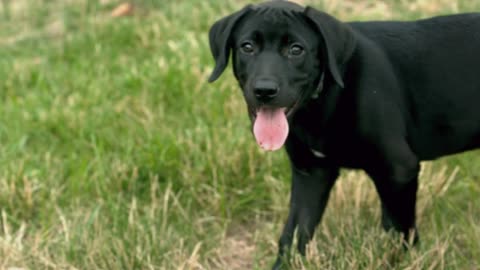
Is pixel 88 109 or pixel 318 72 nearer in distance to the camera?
pixel 318 72

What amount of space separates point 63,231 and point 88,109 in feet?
5.03

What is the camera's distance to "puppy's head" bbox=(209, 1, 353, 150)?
3422 millimetres

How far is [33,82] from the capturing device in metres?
6.47

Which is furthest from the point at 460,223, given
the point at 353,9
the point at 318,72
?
the point at 353,9

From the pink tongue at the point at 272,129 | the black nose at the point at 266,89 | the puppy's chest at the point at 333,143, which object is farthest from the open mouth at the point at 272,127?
the puppy's chest at the point at 333,143

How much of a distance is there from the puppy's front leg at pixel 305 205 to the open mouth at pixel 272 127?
0.52 metres

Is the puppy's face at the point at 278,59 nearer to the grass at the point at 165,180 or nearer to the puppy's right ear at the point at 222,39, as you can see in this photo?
the puppy's right ear at the point at 222,39

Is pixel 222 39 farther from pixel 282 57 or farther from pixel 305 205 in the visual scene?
pixel 305 205

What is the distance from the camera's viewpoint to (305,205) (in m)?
4.08

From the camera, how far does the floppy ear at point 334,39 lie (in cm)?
349

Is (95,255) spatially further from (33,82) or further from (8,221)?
(33,82)

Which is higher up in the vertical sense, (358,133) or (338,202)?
(358,133)

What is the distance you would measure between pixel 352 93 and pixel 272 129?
1.21 ft

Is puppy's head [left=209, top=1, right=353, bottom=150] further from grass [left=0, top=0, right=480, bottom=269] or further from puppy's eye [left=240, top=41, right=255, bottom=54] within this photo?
grass [left=0, top=0, right=480, bottom=269]
